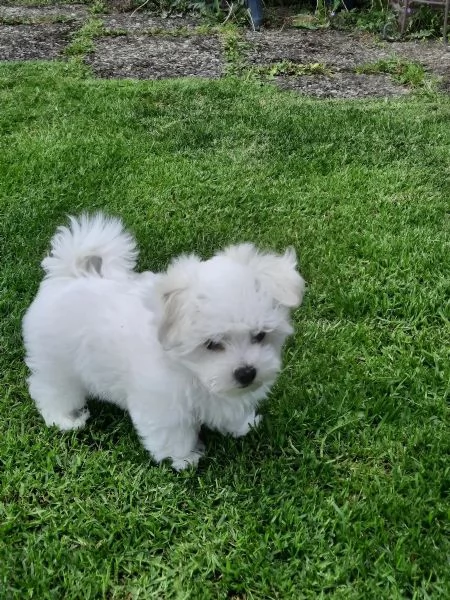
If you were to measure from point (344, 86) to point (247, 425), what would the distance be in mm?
4748

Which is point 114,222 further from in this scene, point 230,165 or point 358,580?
point 230,165

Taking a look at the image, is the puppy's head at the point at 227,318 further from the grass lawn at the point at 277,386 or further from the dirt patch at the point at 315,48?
the dirt patch at the point at 315,48

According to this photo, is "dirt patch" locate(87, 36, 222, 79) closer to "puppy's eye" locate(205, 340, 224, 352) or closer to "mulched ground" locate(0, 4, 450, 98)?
"mulched ground" locate(0, 4, 450, 98)

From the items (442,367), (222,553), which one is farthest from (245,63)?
(222,553)

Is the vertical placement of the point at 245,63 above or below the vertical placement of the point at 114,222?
below

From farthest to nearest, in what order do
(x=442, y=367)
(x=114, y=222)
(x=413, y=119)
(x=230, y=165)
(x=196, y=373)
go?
(x=413, y=119)
(x=230, y=165)
(x=442, y=367)
(x=114, y=222)
(x=196, y=373)

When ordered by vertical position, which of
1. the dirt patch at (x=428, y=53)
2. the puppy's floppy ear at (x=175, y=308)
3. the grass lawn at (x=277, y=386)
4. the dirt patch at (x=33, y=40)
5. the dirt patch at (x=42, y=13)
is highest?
the puppy's floppy ear at (x=175, y=308)

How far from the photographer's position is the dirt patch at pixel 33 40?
735 centimetres

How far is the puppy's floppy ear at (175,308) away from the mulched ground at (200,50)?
466cm

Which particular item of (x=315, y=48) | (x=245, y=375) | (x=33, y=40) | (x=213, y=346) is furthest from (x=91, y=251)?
(x=33, y=40)

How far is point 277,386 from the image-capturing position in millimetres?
2984

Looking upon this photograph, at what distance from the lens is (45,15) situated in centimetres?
862

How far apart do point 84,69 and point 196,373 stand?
5524 millimetres

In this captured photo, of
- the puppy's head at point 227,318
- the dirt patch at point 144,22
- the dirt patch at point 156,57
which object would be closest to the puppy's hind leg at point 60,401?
the puppy's head at point 227,318
